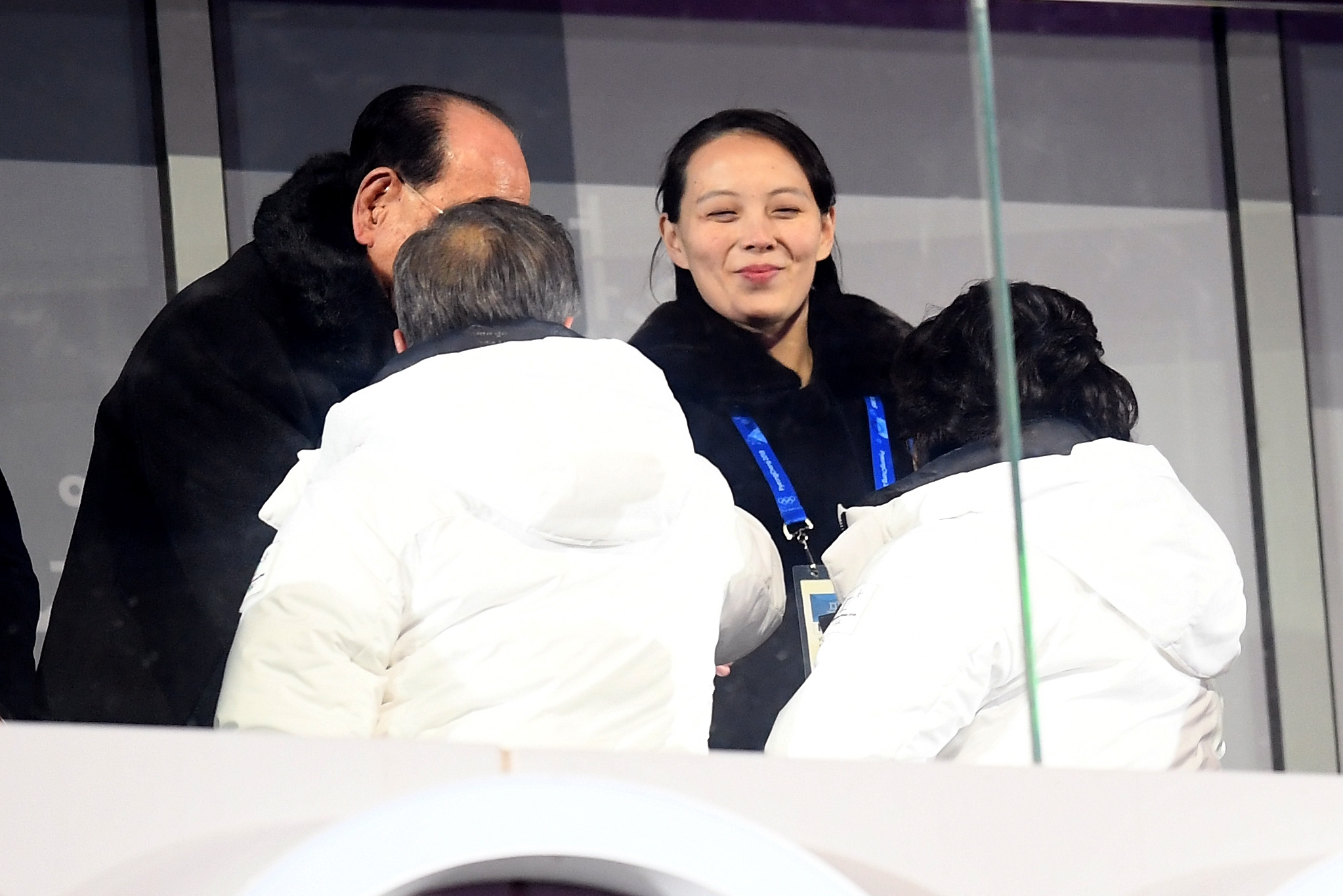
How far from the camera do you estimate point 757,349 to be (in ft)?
4.57

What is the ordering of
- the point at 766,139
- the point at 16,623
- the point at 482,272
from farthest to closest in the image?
the point at 766,139 → the point at 482,272 → the point at 16,623

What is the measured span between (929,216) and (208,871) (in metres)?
0.81

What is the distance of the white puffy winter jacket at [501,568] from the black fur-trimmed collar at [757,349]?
4cm

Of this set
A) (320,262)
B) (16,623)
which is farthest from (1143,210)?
(16,623)

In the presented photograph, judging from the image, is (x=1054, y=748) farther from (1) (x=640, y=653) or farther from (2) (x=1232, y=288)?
(2) (x=1232, y=288)

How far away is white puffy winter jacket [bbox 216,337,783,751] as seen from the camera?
1.18m

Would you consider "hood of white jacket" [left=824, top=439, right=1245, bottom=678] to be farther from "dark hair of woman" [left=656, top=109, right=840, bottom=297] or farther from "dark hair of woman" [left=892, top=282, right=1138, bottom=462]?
"dark hair of woman" [left=656, top=109, right=840, bottom=297]

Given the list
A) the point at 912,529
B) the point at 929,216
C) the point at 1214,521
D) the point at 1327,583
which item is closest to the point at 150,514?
the point at 912,529

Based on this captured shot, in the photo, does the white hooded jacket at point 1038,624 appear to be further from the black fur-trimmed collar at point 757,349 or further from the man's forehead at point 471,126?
the man's forehead at point 471,126

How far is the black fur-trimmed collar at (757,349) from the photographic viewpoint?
1.37 metres

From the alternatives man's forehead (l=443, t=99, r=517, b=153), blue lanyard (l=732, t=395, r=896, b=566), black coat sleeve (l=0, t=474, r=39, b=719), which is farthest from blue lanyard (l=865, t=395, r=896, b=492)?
black coat sleeve (l=0, t=474, r=39, b=719)

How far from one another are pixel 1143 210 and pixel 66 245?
3.00ft

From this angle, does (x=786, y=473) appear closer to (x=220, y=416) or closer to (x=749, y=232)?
(x=749, y=232)

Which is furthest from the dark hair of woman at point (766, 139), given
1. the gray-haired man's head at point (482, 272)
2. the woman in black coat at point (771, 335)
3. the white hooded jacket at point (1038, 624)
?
the white hooded jacket at point (1038, 624)
